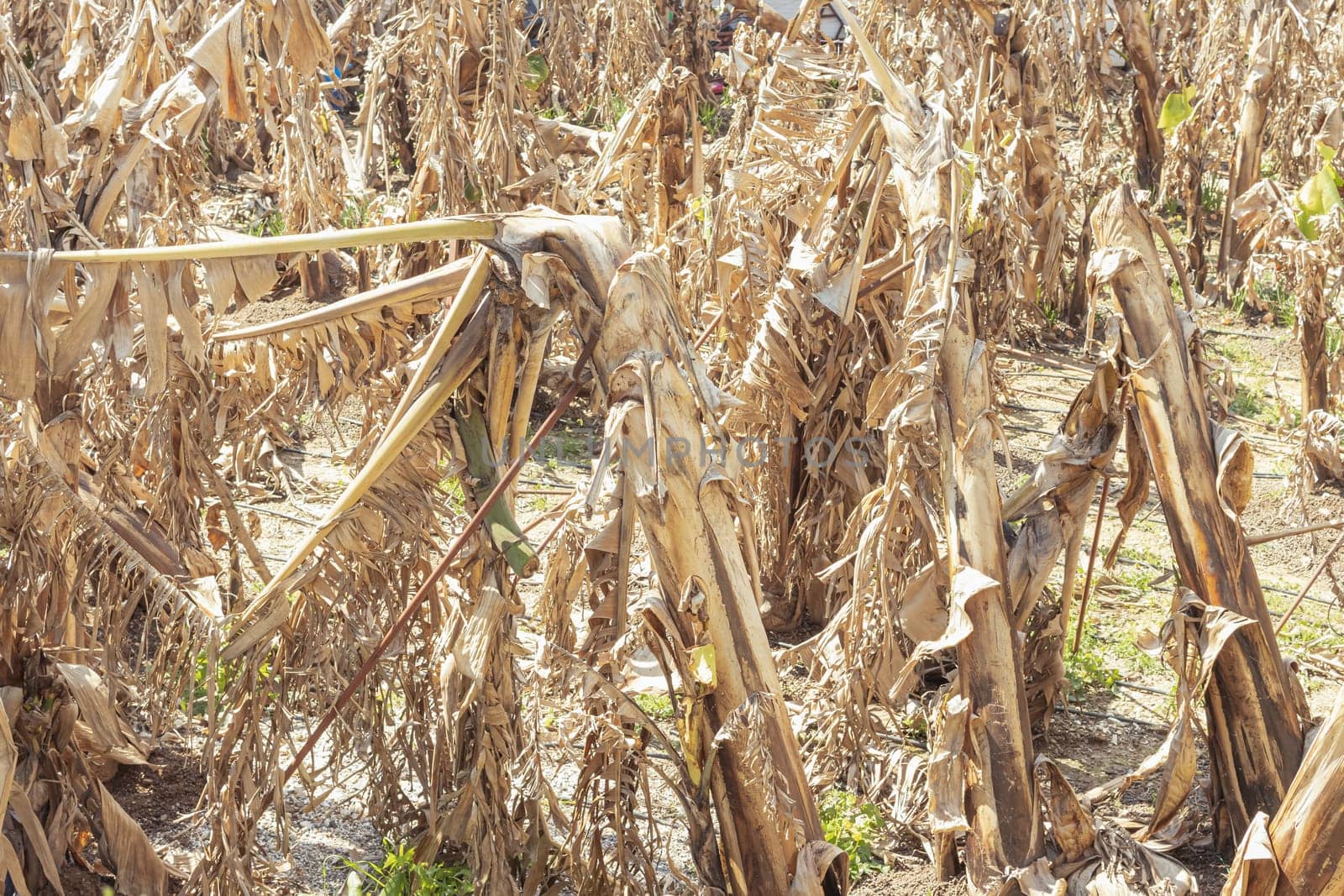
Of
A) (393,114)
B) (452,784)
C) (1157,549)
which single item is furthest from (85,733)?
(393,114)

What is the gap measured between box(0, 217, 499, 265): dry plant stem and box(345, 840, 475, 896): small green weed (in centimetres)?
139

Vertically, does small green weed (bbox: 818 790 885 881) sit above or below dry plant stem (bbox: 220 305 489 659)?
below

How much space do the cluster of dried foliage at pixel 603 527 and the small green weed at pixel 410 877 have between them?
0.05m

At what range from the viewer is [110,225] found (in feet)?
8.91

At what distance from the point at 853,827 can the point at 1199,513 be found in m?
1.11

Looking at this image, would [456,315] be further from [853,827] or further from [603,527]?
[853,827]

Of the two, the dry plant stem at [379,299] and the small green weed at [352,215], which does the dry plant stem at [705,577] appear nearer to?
the dry plant stem at [379,299]

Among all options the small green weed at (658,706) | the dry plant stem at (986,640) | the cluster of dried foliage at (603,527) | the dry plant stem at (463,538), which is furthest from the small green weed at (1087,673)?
the dry plant stem at (463,538)

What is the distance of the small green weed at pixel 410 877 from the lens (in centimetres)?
258

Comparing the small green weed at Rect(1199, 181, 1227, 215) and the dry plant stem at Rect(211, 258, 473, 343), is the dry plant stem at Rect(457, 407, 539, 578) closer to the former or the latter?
the dry plant stem at Rect(211, 258, 473, 343)

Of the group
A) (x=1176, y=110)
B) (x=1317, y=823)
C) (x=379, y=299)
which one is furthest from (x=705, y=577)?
(x=1176, y=110)

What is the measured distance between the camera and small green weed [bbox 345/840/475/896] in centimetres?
258

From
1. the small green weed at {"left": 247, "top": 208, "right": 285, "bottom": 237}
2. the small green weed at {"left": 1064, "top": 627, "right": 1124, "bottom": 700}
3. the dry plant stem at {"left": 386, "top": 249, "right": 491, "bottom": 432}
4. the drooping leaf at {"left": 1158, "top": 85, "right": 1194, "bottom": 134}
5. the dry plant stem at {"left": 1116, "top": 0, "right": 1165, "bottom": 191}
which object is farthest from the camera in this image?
the dry plant stem at {"left": 1116, "top": 0, "right": 1165, "bottom": 191}

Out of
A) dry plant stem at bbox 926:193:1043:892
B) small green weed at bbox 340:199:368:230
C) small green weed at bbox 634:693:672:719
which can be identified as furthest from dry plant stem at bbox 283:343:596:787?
small green weed at bbox 340:199:368:230
